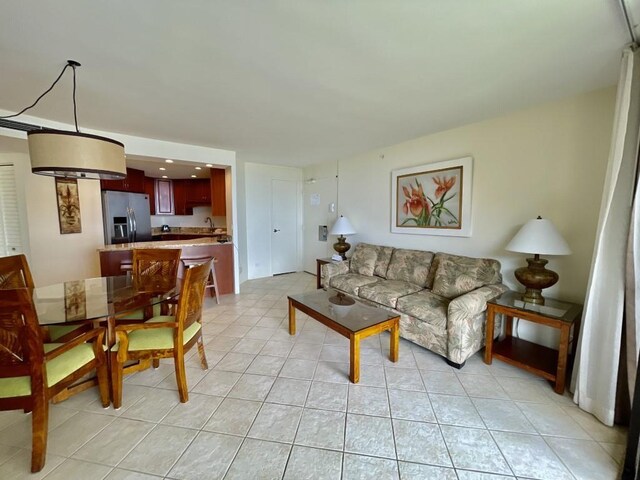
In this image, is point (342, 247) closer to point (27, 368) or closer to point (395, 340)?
point (395, 340)

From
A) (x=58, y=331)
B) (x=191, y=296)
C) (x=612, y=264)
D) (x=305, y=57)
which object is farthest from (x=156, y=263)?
(x=612, y=264)

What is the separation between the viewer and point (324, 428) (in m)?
1.57

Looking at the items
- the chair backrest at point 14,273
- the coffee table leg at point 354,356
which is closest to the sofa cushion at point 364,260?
the coffee table leg at point 354,356

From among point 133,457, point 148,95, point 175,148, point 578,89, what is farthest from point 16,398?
point 578,89

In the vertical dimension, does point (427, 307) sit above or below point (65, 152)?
below

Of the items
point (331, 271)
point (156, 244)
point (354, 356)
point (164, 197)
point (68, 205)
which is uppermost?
point (164, 197)

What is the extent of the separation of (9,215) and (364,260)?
4.79m

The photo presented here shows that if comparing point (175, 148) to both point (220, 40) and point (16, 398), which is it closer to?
point (220, 40)

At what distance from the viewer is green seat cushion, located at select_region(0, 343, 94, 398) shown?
4.28 feet

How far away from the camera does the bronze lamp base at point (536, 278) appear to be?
2.11m

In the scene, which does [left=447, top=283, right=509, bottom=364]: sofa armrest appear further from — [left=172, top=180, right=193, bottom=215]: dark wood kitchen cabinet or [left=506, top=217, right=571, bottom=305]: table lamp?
[left=172, top=180, right=193, bottom=215]: dark wood kitchen cabinet

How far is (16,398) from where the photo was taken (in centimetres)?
131

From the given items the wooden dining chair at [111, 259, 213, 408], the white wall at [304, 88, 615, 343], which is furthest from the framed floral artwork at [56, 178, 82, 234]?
the white wall at [304, 88, 615, 343]

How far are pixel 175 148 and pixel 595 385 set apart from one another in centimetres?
472
